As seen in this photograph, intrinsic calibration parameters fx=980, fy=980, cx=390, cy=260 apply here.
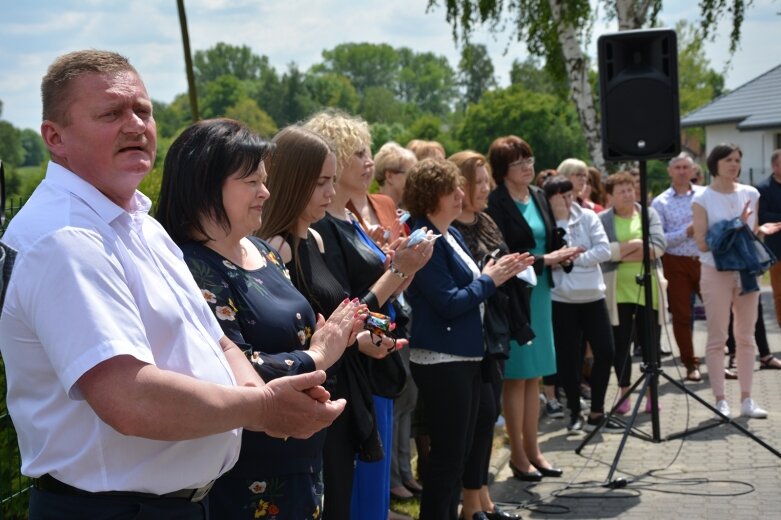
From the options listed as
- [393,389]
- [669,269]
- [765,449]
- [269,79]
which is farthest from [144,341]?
[269,79]

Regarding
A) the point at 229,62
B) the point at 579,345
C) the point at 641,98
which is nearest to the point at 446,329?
the point at 579,345

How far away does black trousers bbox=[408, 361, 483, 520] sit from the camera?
496 cm

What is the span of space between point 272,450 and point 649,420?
565 cm

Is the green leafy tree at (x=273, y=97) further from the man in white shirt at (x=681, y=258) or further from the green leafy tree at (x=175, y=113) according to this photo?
the man in white shirt at (x=681, y=258)

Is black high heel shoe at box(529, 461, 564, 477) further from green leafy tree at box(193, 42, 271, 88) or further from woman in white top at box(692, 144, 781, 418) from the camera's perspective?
green leafy tree at box(193, 42, 271, 88)

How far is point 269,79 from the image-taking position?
12038 cm

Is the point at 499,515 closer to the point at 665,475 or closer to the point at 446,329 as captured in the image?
the point at 446,329

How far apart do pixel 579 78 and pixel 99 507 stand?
42.7 ft

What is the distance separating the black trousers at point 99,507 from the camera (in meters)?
2.13

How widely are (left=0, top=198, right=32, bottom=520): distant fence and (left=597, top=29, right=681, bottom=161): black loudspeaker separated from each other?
4.80 m

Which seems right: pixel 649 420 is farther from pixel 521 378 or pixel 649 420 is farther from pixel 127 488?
pixel 127 488

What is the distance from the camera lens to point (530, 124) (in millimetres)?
62344

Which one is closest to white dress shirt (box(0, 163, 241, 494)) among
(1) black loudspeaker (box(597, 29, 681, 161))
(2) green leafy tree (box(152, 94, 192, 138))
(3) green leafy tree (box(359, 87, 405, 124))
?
(1) black loudspeaker (box(597, 29, 681, 161))

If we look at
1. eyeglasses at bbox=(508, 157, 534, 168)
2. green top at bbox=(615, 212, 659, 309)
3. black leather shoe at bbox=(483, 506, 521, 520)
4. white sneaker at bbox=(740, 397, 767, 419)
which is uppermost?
eyeglasses at bbox=(508, 157, 534, 168)
